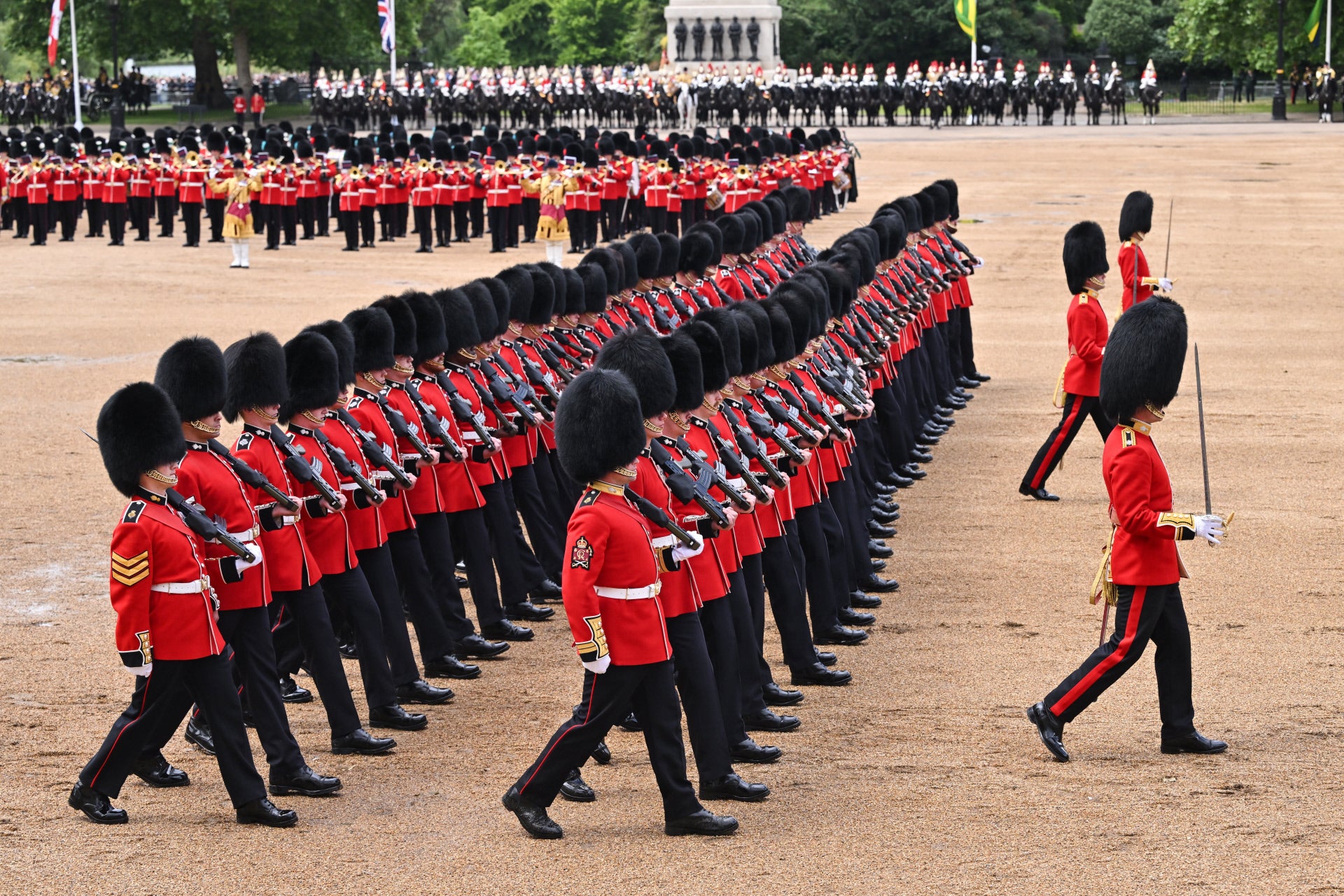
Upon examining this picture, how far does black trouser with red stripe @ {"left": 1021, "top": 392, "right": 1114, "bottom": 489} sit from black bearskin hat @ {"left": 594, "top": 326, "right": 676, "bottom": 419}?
413cm

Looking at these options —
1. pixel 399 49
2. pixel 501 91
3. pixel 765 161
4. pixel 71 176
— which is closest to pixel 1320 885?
pixel 765 161

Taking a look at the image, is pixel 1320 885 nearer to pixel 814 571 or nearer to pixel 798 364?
pixel 814 571

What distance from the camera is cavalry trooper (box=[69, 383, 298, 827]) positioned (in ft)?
16.5

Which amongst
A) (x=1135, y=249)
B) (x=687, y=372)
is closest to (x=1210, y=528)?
(x=687, y=372)

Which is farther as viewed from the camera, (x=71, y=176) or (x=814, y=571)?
(x=71, y=176)

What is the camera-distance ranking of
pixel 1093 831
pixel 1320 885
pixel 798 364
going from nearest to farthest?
pixel 1320 885 → pixel 1093 831 → pixel 798 364

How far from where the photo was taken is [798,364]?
24.2 ft

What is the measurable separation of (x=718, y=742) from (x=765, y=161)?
16.8m

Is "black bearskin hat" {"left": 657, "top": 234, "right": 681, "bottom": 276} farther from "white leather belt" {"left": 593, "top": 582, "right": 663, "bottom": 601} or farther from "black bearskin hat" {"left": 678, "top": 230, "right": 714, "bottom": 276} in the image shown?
"white leather belt" {"left": 593, "top": 582, "right": 663, "bottom": 601}

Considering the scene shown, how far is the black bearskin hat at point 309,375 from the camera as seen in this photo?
6043mm

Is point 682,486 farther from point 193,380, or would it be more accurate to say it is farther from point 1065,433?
point 1065,433

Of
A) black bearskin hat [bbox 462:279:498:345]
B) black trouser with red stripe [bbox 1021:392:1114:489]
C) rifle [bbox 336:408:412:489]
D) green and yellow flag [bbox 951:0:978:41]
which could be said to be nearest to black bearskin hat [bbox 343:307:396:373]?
rifle [bbox 336:408:412:489]

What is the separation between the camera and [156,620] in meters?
5.09

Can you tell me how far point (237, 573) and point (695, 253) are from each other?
5.39 m
